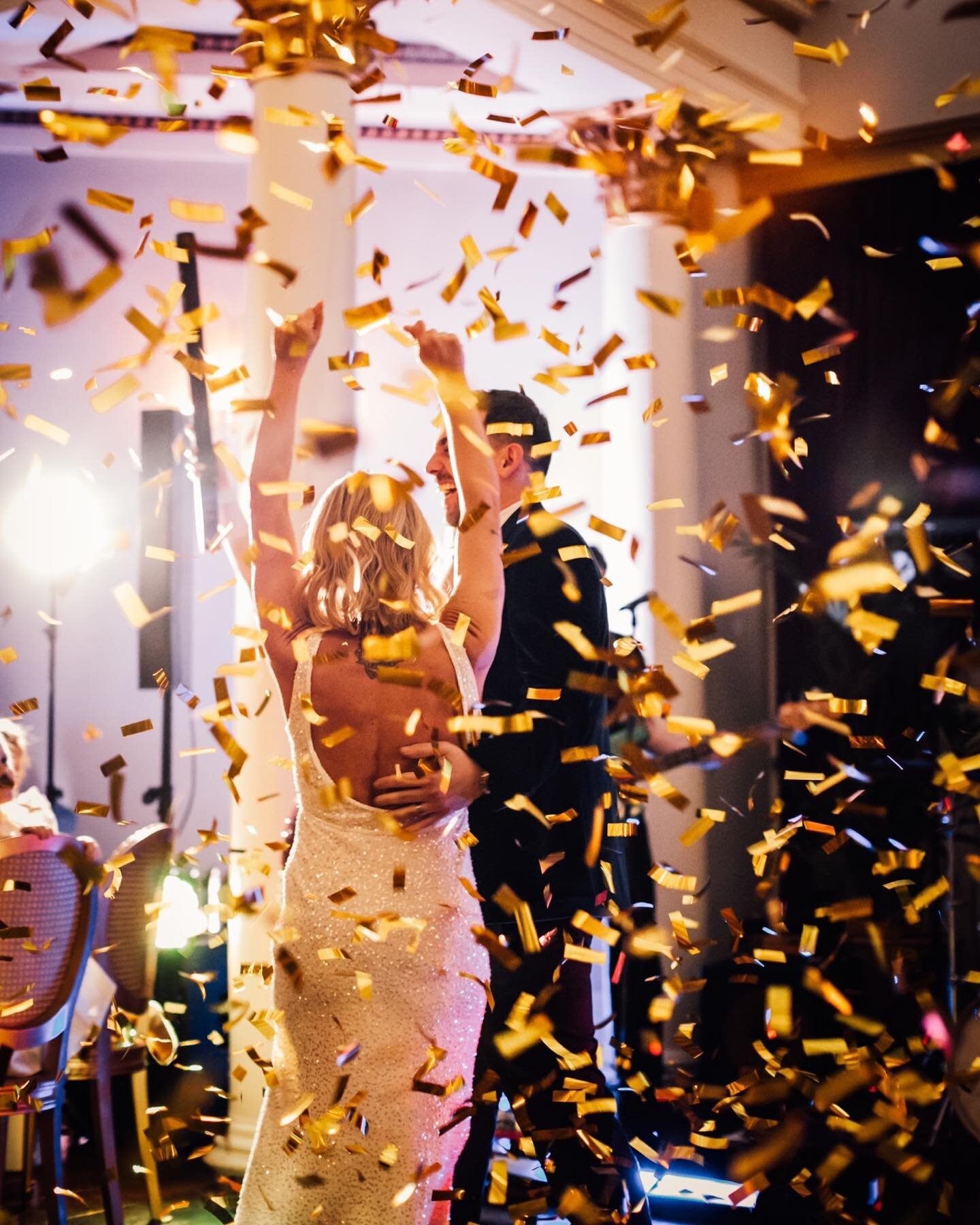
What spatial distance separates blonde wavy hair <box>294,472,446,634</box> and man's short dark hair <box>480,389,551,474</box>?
33.2 inches

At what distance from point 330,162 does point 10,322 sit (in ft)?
10.7

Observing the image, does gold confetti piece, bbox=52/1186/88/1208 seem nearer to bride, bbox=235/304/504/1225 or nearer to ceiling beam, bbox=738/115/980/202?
bride, bbox=235/304/504/1225

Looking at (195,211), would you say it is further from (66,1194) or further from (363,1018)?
(66,1194)

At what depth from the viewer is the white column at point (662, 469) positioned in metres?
5.37

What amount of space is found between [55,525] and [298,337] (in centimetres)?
414

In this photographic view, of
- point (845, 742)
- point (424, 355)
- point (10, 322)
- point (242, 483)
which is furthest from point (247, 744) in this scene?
point (10, 322)

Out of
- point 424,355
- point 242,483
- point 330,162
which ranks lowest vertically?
point 242,483

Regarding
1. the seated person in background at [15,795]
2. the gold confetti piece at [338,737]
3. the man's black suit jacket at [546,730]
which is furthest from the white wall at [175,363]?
the gold confetti piece at [338,737]

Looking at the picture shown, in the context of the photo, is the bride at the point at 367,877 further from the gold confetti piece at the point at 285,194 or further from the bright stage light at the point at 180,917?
the bright stage light at the point at 180,917

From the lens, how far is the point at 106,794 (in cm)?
593

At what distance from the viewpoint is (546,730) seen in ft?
7.98

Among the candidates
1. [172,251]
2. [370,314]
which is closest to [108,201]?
[172,251]

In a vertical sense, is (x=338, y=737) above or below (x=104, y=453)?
below

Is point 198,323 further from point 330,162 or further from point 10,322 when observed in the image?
point 10,322
